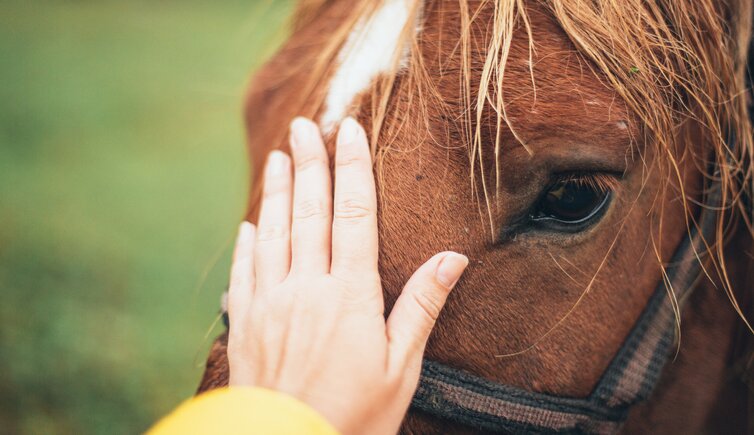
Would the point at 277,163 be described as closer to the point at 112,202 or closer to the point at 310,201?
the point at 310,201

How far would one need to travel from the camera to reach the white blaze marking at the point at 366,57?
1.07 m

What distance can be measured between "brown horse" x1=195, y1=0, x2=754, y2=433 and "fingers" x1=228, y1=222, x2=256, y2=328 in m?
0.16

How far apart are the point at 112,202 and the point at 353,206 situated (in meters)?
2.99

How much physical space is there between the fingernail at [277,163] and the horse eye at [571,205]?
52cm

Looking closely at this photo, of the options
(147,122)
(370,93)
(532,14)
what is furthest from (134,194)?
(532,14)

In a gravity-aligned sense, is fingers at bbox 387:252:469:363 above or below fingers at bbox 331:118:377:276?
below

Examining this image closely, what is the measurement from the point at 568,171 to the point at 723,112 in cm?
45

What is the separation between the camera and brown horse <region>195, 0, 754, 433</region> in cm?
96

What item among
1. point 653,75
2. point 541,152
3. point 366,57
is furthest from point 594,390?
point 366,57

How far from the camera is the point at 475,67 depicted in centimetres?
100

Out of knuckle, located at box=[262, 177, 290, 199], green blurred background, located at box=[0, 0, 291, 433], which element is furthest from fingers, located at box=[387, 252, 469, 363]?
green blurred background, located at box=[0, 0, 291, 433]

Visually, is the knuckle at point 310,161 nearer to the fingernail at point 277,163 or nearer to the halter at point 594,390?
the fingernail at point 277,163

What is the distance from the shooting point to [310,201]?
3.19ft

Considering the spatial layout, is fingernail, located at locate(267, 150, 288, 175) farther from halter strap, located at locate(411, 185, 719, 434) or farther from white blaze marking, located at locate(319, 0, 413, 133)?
halter strap, located at locate(411, 185, 719, 434)
